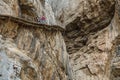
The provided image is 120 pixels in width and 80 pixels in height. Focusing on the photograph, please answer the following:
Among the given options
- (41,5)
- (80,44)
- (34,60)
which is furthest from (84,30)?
(34,60)

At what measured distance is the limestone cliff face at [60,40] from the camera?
9.80 m

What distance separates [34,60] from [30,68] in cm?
107

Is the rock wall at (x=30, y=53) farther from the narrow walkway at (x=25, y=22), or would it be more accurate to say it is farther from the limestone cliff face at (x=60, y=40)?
the narrow walkway at (x=25, y=22)

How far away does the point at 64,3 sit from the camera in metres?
21.7

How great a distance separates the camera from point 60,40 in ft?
39.8

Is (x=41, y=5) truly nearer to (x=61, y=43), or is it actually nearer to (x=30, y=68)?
(x=61, y=43)

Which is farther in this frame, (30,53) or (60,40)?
(60,40)

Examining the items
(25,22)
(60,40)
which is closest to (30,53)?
(25,22)

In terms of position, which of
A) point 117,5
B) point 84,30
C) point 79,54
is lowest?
point 79,54

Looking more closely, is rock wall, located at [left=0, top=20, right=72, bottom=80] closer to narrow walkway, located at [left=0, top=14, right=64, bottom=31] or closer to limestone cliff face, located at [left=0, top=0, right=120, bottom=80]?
limestone cliff face, located at [left=0, top=0, right=120, bottom=80]

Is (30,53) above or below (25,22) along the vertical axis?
below

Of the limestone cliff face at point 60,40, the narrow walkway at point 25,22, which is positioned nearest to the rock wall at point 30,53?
the limestone cliff face at point 60,40

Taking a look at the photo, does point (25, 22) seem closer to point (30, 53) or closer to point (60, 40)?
point (30, 53)

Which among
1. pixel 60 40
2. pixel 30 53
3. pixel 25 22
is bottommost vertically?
pixel 30 53
